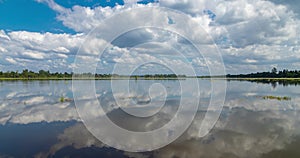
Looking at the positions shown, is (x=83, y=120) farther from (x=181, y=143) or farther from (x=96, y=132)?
(x=181, y=143)

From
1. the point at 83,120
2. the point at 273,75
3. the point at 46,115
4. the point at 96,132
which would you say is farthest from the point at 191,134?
the point at 273,75

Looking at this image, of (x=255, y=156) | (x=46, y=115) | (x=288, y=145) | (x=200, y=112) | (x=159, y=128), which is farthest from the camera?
(x=200, y=112)

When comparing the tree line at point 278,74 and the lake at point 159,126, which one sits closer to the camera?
the lake at point 159,126

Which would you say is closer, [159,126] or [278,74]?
[159,126]

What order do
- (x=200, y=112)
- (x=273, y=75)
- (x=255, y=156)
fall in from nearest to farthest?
(x=255, y=156) → (x=200, y=112) → (x=273, y=75)

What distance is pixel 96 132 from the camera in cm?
1220

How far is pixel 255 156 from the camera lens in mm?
8984

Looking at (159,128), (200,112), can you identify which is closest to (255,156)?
(159,128)

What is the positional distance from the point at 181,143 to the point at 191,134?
1.78 metres

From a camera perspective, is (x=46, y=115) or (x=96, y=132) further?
(x=46, y=115)

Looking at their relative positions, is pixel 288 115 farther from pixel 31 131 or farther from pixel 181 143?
pixel 31 131

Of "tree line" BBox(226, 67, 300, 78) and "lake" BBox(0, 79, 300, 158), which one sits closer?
"lake" BBox(0, 79, 300, 158)

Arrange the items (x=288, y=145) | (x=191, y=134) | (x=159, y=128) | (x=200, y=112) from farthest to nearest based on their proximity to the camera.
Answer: (x=200, y=112) → (x=159, y=128) → (x=191, y=134) → (x=288, y=145)

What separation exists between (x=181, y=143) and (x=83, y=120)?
7994 mm
